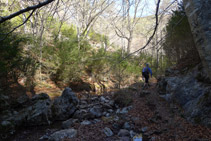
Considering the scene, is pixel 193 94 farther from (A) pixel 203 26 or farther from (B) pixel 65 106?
(B) pixel 65 106

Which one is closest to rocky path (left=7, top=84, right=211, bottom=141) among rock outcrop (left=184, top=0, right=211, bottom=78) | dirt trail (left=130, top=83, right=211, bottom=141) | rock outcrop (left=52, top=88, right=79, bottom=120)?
dirt trail (left=130, top=83, right=211, bottom=141)

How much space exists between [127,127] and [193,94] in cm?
240

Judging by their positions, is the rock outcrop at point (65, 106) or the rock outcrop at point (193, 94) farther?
the rock outcrop at point (65, 106)

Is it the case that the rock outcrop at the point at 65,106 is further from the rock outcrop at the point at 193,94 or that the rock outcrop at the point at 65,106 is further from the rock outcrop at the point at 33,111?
the rock outcrop at the point at 193,94

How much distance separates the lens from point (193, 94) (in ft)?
12.9

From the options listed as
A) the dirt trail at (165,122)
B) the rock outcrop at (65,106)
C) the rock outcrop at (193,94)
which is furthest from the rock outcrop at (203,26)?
the rock outcrop at (65,106)

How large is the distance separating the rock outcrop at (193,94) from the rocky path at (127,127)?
0.23 meters

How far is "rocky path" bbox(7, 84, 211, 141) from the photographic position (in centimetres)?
324

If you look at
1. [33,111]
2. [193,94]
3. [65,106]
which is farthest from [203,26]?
[33,111]

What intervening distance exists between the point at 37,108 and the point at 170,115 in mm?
4932

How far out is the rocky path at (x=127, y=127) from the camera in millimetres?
3242

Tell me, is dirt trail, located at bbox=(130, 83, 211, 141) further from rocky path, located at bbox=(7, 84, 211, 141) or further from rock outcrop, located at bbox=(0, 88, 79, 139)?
rock outcrop, located at bbox=(0, 88, 79, 139)

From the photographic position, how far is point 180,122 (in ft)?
11.7

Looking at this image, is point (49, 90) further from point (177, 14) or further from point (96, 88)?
point (177, 14)
